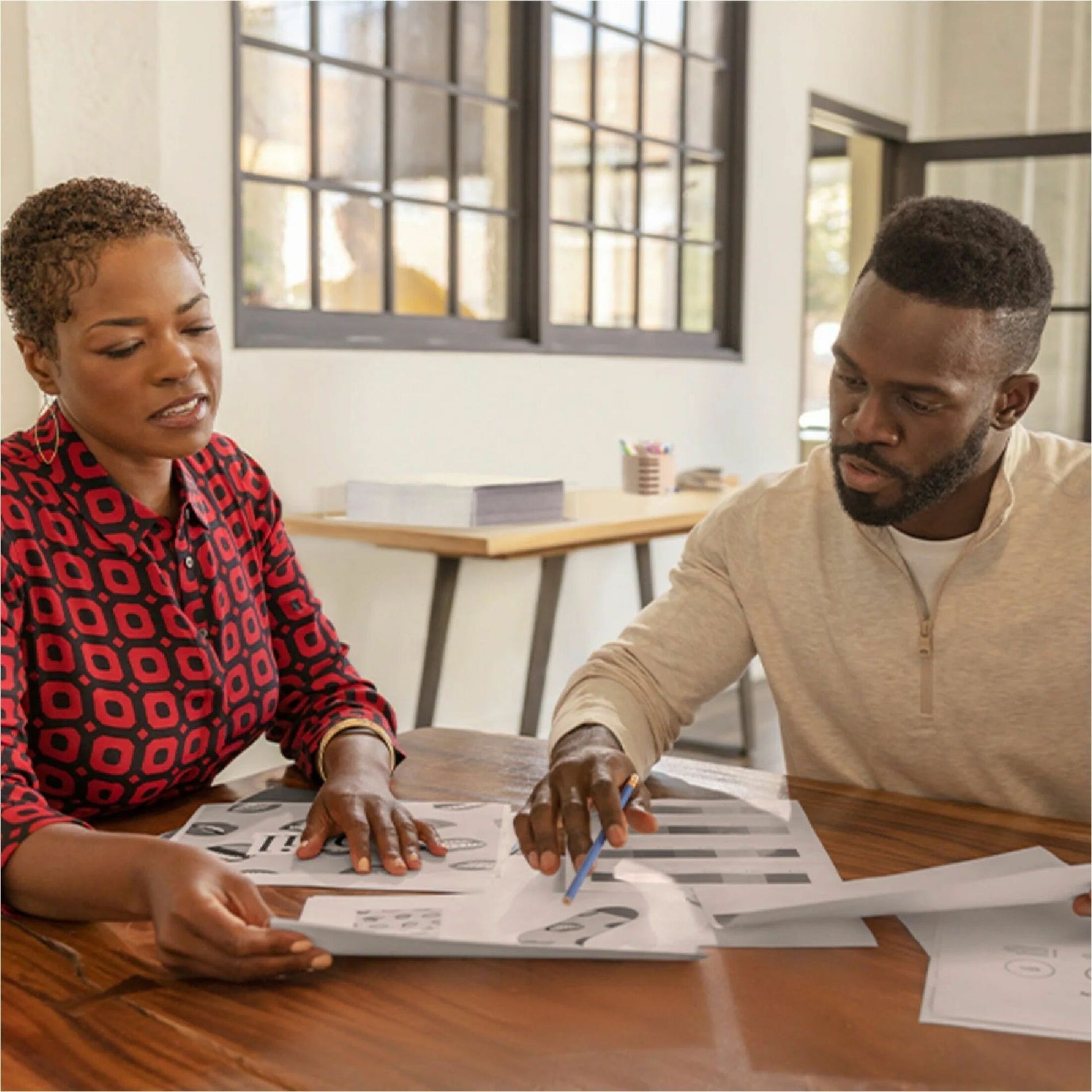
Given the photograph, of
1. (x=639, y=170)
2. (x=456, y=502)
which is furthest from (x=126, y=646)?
(x=639, y=170)

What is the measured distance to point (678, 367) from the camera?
4441mm

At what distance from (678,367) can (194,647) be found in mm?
3254

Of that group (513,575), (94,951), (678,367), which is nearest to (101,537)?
(94,951)

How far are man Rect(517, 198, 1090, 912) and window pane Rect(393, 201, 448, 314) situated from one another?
2.17 m

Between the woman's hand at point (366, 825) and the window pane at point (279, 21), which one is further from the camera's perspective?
the window pane at point (279, 21)

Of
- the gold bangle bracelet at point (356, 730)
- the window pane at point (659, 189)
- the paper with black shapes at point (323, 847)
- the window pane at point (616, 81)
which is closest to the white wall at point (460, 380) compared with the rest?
the window pane at point (659, 189)

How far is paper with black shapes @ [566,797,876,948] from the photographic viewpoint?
0.99m

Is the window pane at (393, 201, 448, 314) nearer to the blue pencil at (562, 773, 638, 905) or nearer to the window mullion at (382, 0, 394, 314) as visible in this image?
the window mullion at (382, 0, 394, 314)

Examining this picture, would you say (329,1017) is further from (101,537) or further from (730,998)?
(101,537)

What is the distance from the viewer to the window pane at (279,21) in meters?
3.04

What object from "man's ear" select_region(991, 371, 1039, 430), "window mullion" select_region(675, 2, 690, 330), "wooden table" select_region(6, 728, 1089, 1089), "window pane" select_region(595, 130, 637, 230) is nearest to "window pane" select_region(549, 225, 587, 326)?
"window pane" select_region(595, 130, 637, 230)

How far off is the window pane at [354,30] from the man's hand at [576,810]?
251 centimetres

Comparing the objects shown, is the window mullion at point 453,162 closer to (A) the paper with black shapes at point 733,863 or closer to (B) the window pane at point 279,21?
(B) the window pane at point 279,21

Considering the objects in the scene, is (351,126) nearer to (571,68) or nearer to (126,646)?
(571,68)
